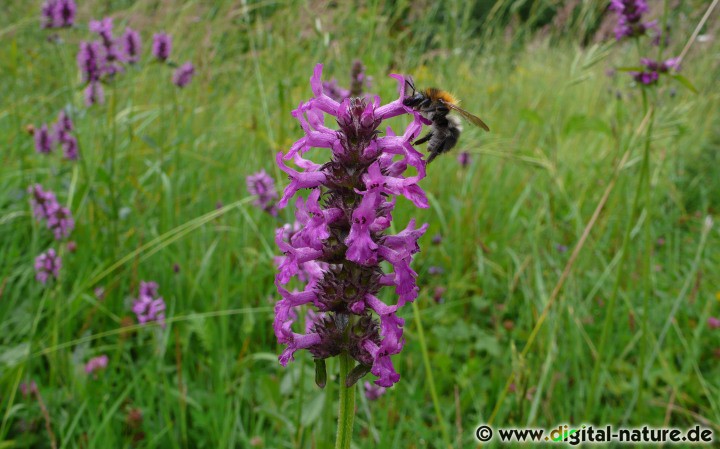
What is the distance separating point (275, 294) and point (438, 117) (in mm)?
1954

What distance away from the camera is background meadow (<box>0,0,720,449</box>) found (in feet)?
7.23

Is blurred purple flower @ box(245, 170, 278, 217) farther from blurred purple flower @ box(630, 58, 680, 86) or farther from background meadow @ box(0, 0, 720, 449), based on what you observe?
blurred purple flower @ box(630, 58, 680, 86)

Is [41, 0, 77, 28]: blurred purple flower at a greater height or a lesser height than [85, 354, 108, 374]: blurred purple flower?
greater

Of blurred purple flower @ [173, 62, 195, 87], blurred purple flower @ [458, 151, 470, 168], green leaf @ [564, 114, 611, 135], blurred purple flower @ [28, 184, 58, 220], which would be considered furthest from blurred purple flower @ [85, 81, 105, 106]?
green leaf @ [564, 114, 611, 135]

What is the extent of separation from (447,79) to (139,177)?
8.10 ft

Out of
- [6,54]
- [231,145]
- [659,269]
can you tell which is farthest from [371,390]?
[6,54]

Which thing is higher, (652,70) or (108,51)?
(652,70)

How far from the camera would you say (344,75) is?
136 inches

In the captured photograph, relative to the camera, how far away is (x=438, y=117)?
147cm

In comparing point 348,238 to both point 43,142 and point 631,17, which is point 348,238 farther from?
point 43,142

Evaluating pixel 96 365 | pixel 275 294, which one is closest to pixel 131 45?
pixel 275 294

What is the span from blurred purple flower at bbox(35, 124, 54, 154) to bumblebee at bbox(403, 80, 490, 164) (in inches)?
111

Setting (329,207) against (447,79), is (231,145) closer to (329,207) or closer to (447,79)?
(447,79)

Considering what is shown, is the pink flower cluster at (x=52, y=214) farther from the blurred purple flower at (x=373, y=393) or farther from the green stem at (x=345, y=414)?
the green stem at (x=345, y=414)
